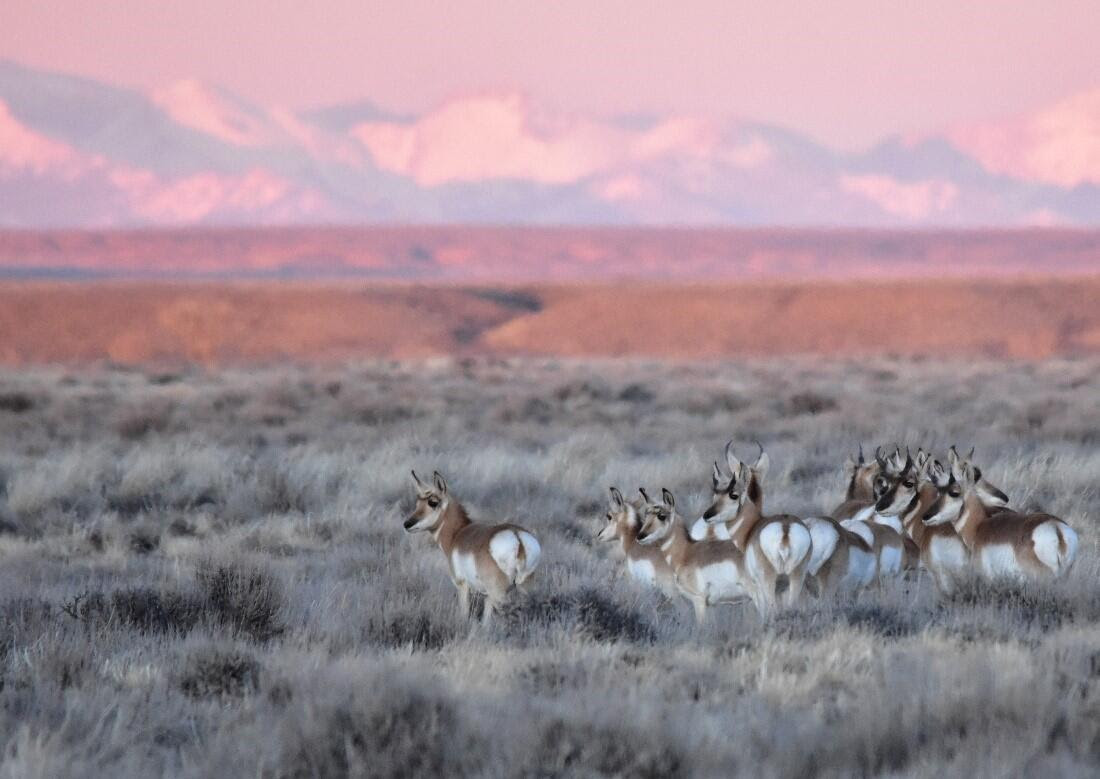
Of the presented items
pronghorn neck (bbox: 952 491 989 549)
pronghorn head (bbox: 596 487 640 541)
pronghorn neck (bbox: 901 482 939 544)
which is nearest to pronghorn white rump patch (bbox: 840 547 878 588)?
pronghorn neck (bbox: 952 491 989 549)

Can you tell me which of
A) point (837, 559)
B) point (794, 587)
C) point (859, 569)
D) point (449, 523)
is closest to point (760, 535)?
point (794, 587)

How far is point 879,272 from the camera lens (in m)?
120

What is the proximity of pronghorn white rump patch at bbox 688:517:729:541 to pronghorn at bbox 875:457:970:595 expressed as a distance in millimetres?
1078

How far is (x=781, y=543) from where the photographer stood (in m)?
9.01

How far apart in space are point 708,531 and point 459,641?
2.79 meters

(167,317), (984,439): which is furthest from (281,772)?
(167,317)

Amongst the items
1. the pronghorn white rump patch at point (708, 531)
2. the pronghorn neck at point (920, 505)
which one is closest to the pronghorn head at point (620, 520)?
the pronghorn white rump patch at point (708, 531)

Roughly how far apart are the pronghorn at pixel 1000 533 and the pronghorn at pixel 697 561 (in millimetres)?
1444

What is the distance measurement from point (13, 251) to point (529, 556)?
124m

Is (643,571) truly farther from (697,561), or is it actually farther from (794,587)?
(794,587)

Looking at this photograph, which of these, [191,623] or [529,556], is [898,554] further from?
[191,623]

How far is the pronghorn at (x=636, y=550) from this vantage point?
10.1 meters

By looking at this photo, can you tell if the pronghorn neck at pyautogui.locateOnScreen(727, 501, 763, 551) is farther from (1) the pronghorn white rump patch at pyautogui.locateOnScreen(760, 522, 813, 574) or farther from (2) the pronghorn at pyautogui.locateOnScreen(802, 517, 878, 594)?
(1) the pronghorn white rump patch at pyautogui.locateOnScreen(760, 522, 813, 574)

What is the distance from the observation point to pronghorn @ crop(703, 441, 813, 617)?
9031 millimetres
